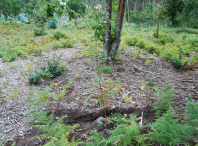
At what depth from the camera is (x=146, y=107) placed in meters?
2.82

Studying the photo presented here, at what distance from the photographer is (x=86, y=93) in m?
3.38

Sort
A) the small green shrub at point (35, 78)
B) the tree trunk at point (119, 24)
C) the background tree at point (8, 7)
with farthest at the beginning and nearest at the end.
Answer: the background tree at point (8, 7)
the tree trunk at point (119, 24)
the small green shrub at point (35, 78)

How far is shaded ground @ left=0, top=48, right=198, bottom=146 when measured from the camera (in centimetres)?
244

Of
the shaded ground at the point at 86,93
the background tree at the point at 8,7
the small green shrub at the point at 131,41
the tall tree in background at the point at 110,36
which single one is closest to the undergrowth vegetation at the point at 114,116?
the shaded ground at the point at 86,93

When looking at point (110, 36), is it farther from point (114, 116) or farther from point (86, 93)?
point (114, 116)

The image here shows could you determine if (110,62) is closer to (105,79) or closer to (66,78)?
(105,79)

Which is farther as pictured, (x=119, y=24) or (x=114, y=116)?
(x=119, y=24)

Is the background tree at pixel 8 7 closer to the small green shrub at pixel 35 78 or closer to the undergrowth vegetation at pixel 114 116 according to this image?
the undergrowth vegetation at pixel 114 116

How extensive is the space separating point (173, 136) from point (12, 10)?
90.0 feet

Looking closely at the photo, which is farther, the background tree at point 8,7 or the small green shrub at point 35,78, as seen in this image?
the background tree at point 8,7

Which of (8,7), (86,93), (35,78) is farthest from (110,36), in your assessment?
(8,7)

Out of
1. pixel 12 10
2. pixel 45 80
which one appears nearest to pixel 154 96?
pixel 45 80

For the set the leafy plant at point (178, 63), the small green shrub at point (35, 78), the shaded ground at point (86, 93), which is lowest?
the shaded ground at point (86, 93)

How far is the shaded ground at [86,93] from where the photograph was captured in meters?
2.44
